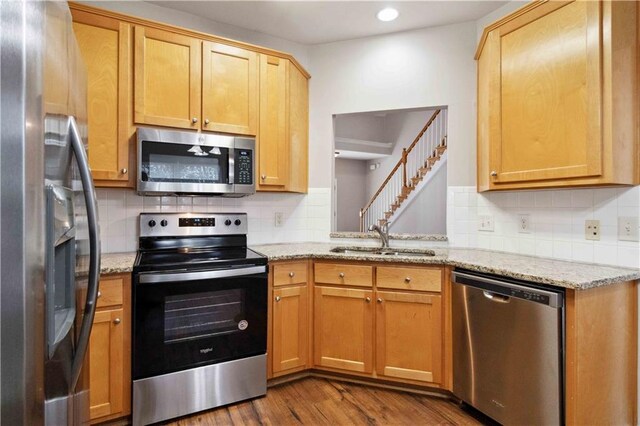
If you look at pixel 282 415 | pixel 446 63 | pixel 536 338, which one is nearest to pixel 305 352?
pixel 282 415

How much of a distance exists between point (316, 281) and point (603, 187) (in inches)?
68.3

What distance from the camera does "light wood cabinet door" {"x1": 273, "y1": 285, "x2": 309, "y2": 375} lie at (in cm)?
234

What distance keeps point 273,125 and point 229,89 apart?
0.39 m

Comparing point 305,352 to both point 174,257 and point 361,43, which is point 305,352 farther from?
point 361,43

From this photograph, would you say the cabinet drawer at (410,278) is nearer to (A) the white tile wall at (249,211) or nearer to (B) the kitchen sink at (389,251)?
(B) the kitchen sink at (389,251)

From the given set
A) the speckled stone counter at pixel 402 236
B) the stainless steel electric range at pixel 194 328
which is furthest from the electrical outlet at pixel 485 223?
the stainless steel electric range at pixel 194 328

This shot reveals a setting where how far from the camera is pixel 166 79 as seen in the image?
2.29 metres

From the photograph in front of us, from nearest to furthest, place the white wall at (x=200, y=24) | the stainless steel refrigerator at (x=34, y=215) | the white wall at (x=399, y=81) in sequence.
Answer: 1. the stainless steel refrigerator at (x=34, y=215)
2. the white wall at (x=200, y=24)
3. the white wall at (x=399, y=81)

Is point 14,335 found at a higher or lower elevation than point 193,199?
lower

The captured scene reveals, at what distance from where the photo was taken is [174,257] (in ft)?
7.23

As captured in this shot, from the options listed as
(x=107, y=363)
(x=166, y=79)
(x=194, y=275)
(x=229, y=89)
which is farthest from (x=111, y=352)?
(x=229, y=89)

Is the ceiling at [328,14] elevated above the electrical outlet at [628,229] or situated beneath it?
elevated above

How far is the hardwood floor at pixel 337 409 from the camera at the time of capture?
2.01 metres

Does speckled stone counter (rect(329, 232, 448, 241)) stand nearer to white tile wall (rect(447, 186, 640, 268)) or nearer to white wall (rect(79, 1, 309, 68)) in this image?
white tile wall (rect(447, 186, 640, 268))
